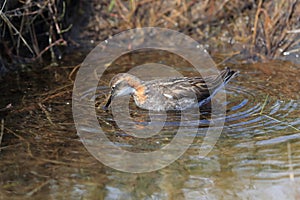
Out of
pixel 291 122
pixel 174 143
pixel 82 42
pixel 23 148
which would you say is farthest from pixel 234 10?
pixel 23 148

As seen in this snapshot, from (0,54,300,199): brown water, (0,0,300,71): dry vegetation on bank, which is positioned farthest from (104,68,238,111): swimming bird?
(0,0,300,71): dry vegetation on bank

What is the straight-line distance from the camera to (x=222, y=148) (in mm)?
6246

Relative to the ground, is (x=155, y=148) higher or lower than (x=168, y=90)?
lower

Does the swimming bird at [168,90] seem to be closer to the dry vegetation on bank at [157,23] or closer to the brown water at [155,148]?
the brown water at [155,148]

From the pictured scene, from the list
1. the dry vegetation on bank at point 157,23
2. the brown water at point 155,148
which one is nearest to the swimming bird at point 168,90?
the brown water at point 155,148

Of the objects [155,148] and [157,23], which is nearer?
[155,148]

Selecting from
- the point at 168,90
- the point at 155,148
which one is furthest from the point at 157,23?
the point at 155,148

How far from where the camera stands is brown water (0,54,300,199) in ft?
17.6

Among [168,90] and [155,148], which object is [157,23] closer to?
[168,90]

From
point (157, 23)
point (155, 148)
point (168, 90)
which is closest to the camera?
point (155, 148)

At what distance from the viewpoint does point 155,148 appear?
627cm

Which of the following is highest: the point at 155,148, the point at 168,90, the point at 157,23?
the point at 157,23

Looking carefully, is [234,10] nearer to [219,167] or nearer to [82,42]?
[82,42]

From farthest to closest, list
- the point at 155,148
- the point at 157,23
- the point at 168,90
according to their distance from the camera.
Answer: the point at 157,23 → the point at 168,90 → the point at 155,148
